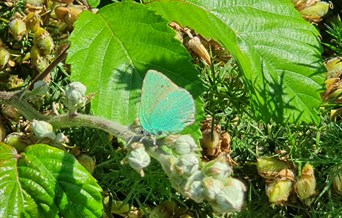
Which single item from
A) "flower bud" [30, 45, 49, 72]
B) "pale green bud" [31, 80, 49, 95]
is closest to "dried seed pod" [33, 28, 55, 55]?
"flower bud" [30, 45, 49, 72]

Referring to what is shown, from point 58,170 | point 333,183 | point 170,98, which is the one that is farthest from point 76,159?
point 333,183

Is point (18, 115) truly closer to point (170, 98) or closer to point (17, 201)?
point (17, 201)

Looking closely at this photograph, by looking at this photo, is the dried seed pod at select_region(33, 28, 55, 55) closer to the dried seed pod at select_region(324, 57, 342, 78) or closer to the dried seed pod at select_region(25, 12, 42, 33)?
the dried seed pod at select_region(25, 12, 42, 33)

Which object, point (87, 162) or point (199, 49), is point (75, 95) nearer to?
point (87, 162)

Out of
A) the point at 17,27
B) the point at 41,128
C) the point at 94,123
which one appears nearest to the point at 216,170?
the point at 94,123

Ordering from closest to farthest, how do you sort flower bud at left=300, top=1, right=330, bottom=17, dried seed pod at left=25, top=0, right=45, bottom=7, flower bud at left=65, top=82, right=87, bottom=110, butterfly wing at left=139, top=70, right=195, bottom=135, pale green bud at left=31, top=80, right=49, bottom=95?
1. butterfly wing at left=139, top=70, right=195, bottom=135
2. flower bud at left=65, top=82, right=87, bottom=110
3. pale green bud at left=31, top=80, right=49, bottom=95
4. dried seed pod at left=25, top=0, right=45, bottom=7
5. flower bud at left=300, top=1, right=330, bottom=17
